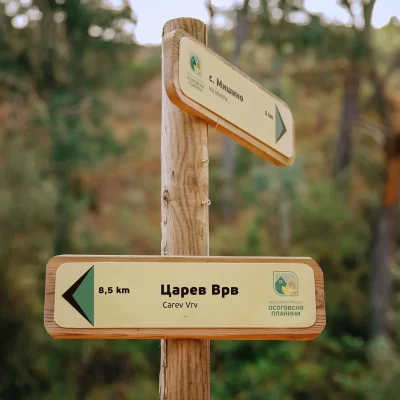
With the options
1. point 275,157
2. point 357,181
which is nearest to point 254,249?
point 357,181

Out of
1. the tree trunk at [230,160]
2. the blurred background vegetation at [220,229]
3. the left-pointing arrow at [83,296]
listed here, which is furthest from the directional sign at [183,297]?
the tree trunk at [230,160]

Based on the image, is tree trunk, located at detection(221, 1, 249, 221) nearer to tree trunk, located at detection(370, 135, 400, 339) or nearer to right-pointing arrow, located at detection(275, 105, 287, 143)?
tree trunk, located at detection(370, 135, 400, 339)

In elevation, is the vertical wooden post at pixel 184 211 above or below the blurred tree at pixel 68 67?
below

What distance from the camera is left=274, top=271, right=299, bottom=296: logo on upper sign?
139 cm

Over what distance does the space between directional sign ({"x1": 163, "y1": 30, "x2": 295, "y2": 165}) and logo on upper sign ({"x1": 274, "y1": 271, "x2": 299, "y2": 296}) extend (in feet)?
1.46

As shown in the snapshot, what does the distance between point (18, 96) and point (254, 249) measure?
420 cm

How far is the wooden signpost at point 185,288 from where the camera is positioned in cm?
133

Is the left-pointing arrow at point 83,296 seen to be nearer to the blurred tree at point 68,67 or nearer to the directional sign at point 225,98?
the directional sign at point 225,98

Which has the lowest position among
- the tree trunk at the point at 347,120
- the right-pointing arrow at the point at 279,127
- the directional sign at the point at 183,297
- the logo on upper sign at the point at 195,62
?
the directional sign at the point at 183,297

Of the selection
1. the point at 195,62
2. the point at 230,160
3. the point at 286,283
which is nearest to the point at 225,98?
the point at 195,62

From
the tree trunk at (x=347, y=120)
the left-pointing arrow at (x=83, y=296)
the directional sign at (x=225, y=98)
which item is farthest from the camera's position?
the tree trunk at (x=347, y=120)

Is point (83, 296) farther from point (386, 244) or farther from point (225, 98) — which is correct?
point (386, 244)

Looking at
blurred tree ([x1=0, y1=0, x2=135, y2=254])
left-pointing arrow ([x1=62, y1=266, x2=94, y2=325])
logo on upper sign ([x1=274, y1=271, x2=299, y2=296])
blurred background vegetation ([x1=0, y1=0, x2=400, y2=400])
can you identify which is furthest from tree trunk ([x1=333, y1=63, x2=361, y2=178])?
left-pointing arrow ([x1=62, y1=266, x2=94, y2=325])

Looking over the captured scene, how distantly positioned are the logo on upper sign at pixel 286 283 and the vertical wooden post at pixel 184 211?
21 cm
